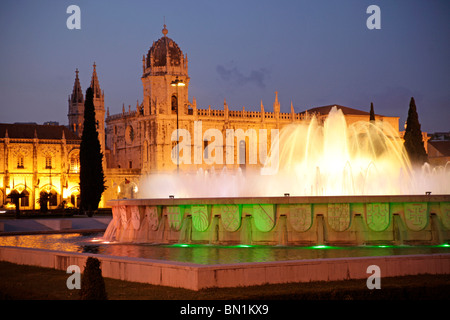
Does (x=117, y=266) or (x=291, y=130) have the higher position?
(x=291, y=130)

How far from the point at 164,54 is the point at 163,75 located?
7.93 feet

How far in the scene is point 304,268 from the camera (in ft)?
36.6

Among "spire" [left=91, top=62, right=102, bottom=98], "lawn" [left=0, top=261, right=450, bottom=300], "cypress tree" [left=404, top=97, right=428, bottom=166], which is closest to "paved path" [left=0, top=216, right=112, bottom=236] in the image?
"lawn" [left=0, top=261, right=450, bottom=300]

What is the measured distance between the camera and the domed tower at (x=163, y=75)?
67.9 m

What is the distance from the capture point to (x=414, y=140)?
49.8m

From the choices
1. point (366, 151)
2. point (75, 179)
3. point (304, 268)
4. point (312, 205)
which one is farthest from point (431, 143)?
point (304, 268)

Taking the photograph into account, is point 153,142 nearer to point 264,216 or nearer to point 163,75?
point 163,75

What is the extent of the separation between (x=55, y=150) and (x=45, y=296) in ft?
191

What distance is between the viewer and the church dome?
2689 inches

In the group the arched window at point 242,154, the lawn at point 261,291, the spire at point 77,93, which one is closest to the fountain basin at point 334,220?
the lawn at point 261,291

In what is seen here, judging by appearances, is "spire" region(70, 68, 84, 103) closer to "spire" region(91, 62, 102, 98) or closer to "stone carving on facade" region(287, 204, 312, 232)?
"spire" region(91, 62, 102, 98)

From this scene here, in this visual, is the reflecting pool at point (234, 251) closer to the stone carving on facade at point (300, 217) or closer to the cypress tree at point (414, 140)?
the stone carving on facade at point (300, 217)
